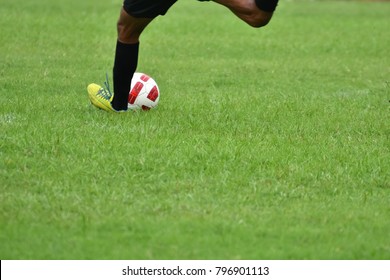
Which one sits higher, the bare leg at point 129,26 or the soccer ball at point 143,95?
the bare leg at point 129,26

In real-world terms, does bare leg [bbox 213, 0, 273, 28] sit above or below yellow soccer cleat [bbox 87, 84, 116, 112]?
above

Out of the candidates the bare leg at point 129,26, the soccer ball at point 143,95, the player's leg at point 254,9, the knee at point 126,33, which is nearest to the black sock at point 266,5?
the player's leg at point 254,9

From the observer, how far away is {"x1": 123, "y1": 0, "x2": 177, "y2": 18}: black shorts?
7.19 meters

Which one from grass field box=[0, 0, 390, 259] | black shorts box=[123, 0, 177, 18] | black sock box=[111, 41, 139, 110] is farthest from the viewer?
black sock box=[111, 41, 139, 110]

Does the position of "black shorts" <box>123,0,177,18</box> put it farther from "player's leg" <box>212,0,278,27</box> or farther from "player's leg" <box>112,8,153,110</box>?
"player's leg" <box>212,0,278,27</box>

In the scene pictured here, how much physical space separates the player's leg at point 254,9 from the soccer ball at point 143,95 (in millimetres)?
1522

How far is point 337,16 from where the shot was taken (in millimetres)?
18875

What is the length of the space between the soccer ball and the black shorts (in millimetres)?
1089

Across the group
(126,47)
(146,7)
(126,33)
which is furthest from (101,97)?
(146,7)

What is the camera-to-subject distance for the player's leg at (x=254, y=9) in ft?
22.4

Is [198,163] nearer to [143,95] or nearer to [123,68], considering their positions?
[123,68]

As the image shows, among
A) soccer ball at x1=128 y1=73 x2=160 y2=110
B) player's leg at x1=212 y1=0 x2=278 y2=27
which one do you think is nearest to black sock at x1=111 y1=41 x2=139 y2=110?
soccer ball at x1=128 y1=73 x2=160 y2=110

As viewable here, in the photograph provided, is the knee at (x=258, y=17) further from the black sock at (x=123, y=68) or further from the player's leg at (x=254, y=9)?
the black sock at (x=123, y=68)

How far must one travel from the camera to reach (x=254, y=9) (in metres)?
6.87
